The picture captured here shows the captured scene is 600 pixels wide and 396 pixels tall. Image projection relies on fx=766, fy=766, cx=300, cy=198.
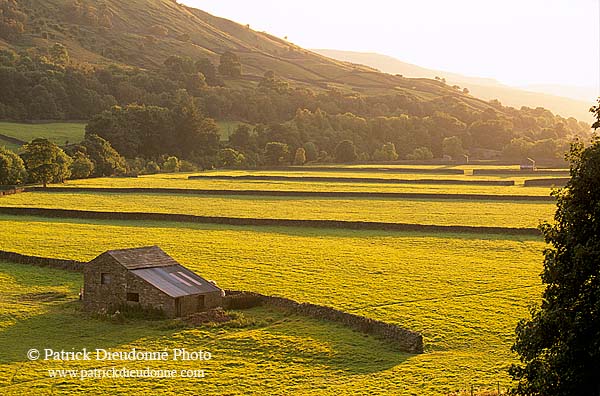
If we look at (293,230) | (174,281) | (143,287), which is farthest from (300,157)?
(143,287)

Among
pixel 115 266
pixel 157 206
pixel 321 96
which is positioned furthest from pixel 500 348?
pixel 321 96

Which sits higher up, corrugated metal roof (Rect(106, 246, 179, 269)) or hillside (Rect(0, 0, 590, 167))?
hillside (Rect(0, 0, 590, 167))

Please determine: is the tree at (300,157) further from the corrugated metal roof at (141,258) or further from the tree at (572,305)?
the tree at (572,305)

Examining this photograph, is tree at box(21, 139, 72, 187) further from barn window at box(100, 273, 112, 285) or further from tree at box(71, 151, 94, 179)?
barn window at box(100, 273, 112, 285)

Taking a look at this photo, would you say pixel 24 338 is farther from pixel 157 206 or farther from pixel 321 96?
pixel 321 96

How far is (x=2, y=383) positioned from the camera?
85.9 ft

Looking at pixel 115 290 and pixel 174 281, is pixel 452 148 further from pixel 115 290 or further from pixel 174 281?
pixel 115 290

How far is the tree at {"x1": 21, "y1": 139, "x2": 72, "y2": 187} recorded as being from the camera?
91062mm

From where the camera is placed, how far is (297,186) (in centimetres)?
9381

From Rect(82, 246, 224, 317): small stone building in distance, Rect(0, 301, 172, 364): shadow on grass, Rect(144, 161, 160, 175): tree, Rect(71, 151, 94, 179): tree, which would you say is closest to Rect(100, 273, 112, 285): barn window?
Rect(82, 246, 224, 317): small stone building in distance

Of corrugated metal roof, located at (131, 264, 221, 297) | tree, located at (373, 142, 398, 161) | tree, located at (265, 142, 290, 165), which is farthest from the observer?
tree, located at (373, 142, 398, 161)

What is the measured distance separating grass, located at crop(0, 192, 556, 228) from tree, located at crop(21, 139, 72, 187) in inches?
308

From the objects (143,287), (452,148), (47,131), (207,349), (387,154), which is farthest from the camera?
(452,148)

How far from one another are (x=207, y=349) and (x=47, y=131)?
112245 millimetres
